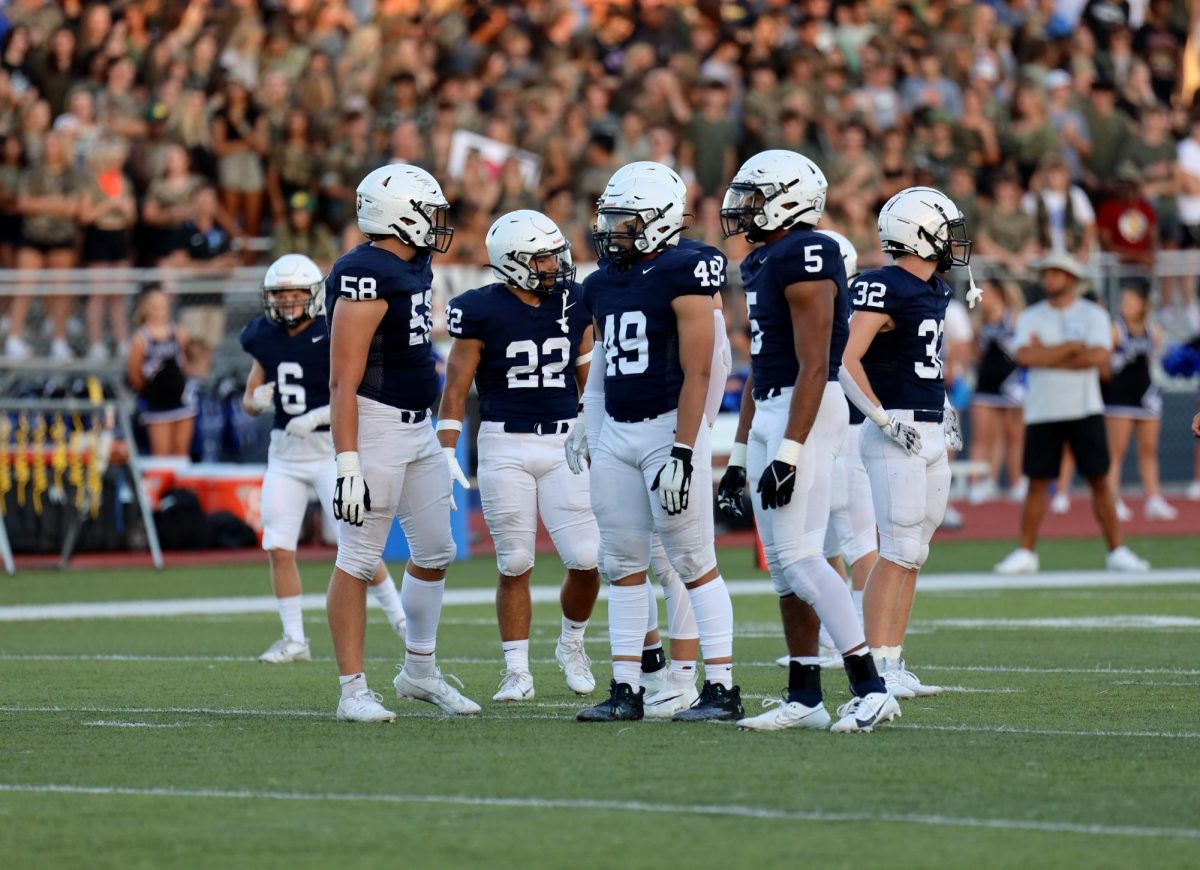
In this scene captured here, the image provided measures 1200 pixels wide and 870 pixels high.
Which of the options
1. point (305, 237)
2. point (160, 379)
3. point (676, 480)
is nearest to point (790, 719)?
point (676, 480)

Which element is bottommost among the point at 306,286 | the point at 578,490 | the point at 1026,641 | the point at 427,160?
the point at 1026,641

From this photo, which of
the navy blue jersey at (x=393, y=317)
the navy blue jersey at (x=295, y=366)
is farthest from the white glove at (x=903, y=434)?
the navy blue jersey at (x=295, y=366)

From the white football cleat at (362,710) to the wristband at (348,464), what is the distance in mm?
812

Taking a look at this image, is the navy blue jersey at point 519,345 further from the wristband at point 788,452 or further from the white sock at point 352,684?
the wristband at point 788,452

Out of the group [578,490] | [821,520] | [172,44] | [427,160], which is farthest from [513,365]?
[172,44]

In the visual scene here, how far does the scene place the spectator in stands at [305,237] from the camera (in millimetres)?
18094

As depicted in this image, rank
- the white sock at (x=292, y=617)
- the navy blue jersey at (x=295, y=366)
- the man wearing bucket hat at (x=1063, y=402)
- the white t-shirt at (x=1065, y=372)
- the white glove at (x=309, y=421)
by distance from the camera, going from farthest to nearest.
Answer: the white t-shirt at (x=1065, y=372)
the man wearing bucket hat at (x=1063, y=402)
the navy blue jersey at (x=295, y=366)
the white glove at (x=309, y=421)
the white sock at (x=292, y=617)

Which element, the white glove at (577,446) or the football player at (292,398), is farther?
the football player at (292,398)

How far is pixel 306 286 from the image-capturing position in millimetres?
Answer: 10750

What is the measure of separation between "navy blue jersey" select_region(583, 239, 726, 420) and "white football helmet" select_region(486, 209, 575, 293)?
95cm

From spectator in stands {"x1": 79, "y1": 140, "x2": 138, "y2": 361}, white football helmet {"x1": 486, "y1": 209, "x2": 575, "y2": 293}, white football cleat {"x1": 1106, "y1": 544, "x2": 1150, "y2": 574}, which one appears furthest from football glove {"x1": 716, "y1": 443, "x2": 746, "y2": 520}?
spectator in stands {"x1": 79, "y1": 140, "x2": 138, "y2": 361}

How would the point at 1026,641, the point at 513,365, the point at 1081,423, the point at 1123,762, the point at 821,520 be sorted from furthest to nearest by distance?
1. the point at 1081,423
2. the point at 1026,641
3. the point at 513,365
4. the point at 821,520
5. the point at 1123,762

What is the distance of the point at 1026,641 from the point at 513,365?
3357 millimetres

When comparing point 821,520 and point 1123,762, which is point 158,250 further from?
point 1123,762
